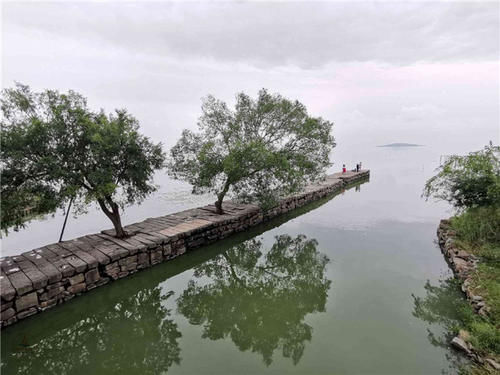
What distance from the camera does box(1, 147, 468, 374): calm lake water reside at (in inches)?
196

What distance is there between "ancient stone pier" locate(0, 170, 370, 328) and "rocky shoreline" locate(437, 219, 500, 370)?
8593 millimetres

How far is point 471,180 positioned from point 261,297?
8268mm

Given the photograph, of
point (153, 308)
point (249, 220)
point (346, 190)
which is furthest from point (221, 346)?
point (346, 190)

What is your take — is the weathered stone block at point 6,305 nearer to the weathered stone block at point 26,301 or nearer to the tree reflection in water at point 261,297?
the weathered stone block at point 26,301

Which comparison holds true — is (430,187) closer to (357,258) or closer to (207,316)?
(357,258)

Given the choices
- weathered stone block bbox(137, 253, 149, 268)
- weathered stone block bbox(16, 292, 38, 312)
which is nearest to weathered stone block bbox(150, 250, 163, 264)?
weathered stone block bbox(137, 253, 149, 268)

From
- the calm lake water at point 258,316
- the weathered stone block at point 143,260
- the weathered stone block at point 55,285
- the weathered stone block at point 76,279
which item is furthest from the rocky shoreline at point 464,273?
the weathered stone block at point 55,285

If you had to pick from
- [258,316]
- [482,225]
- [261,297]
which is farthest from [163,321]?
[482,225]

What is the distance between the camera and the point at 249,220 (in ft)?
43.5

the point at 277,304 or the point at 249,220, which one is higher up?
the point at 249,220

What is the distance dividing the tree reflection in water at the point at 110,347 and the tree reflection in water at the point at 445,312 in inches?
226

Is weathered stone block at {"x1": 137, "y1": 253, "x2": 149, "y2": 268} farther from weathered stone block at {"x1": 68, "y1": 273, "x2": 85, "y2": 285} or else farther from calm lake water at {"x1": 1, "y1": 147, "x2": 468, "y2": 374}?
weathered stone block at {"x1": 68, "y1": 273, "x2": 85, "y2": 285}

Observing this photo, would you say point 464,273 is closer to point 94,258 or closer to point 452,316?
point 452,316

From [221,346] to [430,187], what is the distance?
30.8 ft
